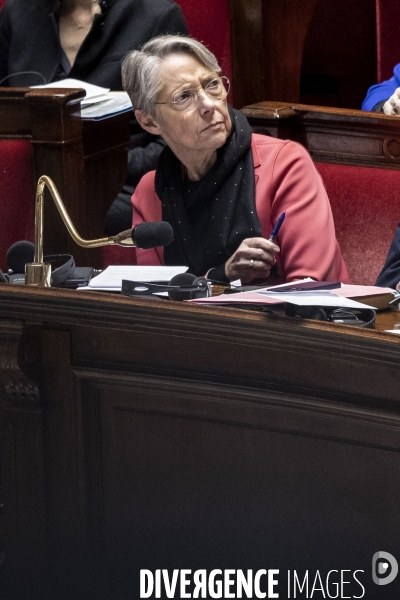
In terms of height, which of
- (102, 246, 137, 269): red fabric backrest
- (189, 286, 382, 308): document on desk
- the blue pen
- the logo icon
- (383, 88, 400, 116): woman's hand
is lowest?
the logo icon

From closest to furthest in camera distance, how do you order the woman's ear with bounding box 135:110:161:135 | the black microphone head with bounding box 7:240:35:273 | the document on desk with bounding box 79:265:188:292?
the document on desk with bounding box 79:265:188:292 < the black microphone head with bounding box 7:240:35:273 < the woman's ear with bounding box 135:110:161:135

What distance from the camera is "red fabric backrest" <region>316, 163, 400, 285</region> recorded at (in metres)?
2.03

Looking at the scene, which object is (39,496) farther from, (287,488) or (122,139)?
(122,139)

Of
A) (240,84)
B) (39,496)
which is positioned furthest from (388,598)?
(240,84)

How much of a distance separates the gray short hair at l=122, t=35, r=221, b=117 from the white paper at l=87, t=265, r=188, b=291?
39cm

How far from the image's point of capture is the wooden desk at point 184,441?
1.22 metres

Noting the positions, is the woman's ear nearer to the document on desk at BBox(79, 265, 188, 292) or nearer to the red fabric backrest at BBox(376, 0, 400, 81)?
the document on desk at BBox(79, 265, 188, 292)

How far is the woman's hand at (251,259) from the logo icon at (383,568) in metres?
0.62

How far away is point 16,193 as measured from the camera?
7.65 ft

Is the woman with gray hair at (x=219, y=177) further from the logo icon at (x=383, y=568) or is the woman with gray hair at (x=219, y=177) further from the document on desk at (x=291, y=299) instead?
the logo icon at (x=383, y=568)

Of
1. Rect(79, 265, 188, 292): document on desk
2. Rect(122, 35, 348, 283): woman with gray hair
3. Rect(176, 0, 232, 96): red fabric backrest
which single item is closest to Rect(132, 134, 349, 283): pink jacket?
Rect(122, 35, 348, 283): woman with gray hair

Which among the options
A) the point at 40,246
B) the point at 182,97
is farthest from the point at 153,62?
the point at 40,246

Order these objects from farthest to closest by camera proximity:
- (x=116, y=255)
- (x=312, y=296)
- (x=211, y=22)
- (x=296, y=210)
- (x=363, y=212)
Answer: (x=211, y=22) < (x=116, y=255) < (x=363, y=212) < (x=296, y=210) < (x=312, y=296)

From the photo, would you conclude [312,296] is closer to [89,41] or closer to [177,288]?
[177,288]
